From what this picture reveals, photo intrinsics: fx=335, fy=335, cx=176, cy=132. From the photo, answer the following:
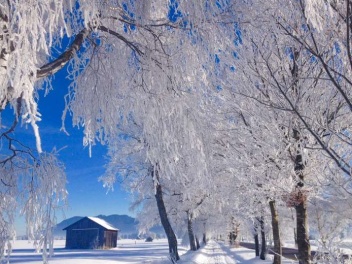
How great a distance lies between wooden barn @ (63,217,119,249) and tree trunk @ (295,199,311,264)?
1837 inches

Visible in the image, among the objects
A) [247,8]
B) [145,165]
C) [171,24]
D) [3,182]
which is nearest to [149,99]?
[171,24]

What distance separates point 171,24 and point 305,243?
6147 millimetres

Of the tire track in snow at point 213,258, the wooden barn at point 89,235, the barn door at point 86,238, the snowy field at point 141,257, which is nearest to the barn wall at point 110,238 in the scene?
the wooden barn at point 89,235

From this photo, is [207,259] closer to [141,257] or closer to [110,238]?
[141,257]

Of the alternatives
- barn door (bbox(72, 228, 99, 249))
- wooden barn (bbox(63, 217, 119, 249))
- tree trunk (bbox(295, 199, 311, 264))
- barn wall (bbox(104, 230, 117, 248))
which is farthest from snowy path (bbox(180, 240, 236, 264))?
barn door (bbox(72, 228, 99, 249))

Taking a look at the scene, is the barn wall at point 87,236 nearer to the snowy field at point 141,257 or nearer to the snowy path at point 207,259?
the snowy field at point 141,257

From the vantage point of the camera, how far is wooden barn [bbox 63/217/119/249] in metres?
51.1

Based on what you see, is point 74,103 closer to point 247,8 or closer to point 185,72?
point 185,72

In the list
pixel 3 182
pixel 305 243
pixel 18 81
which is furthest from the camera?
pixel 305 243

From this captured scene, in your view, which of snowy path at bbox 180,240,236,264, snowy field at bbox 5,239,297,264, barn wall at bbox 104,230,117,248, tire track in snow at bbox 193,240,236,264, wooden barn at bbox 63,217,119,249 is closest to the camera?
snowy path at bbox 180,240,236,264

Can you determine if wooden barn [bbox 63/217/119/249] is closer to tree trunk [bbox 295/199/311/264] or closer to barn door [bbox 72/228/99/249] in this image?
barn door [bbox 72/228/99/249]

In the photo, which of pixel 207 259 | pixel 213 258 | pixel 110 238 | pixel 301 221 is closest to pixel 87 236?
pixel 110 238

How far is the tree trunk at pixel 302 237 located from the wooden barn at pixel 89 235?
153 ft

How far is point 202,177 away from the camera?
4805 millimetres
